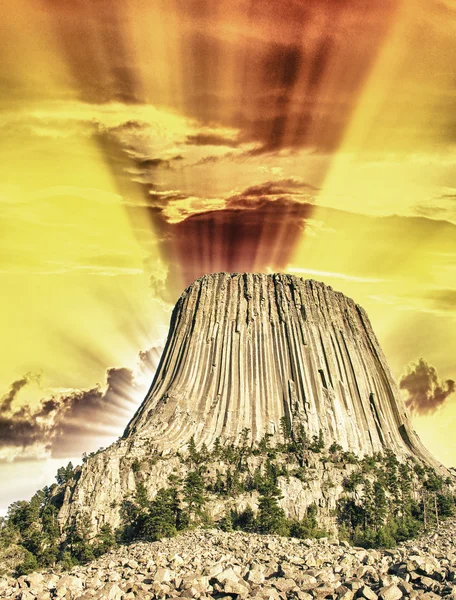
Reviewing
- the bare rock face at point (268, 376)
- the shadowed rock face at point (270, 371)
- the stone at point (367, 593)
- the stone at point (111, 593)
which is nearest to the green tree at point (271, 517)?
the bare rock face at point (268, 376)

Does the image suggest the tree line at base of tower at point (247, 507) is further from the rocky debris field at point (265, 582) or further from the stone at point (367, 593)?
the stone at point (367, 593)

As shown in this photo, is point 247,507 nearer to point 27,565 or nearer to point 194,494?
point 194,494

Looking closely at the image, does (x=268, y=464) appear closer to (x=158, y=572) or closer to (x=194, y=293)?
(x=194, y=293)

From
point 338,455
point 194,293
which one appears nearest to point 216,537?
point 338,455

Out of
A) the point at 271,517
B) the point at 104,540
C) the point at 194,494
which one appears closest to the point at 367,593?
the point at 104,540

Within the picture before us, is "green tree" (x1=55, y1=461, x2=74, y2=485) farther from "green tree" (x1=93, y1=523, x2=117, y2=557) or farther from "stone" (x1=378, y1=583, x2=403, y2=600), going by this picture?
"stone" (x1=378, y1=583, x2=403, y2=600)
